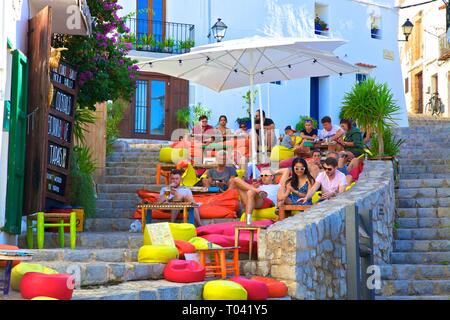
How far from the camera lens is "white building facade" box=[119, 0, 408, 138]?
2573 cm

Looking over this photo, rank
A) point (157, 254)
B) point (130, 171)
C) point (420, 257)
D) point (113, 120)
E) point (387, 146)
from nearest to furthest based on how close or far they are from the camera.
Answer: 1. point (157, 254)
2. point (420, 257)
3. point (387, 146)
4. point (130, 171)
5. point (113, 120)

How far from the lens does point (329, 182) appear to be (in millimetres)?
11781

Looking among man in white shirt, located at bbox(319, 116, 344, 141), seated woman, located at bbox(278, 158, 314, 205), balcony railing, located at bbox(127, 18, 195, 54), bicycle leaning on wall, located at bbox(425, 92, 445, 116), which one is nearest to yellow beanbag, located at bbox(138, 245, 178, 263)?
seated woman, located at bbox(278, 158, 314, 205)

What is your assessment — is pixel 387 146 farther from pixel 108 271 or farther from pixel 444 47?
pixel 444 47

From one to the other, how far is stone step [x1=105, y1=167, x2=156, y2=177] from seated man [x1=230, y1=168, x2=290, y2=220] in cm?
379

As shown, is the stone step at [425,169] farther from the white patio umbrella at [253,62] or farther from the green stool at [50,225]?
the green stool at [50,225]

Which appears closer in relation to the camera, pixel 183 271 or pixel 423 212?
pixel 183 271

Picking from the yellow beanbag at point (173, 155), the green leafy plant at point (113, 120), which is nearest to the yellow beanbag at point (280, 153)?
the yellow beanbag at point (173, 155)

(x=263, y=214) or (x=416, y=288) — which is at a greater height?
(x=263, y=214)

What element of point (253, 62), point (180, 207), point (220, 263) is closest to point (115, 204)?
point (180, 207)

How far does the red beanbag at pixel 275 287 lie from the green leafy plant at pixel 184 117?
53.4 feet

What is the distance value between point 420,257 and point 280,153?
4.66 meters

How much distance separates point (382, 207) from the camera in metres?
11.6

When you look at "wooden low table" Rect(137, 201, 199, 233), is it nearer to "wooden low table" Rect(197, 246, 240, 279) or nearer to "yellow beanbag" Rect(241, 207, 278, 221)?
"yellow beanbag" Rect(241, 207, 278, 221)
